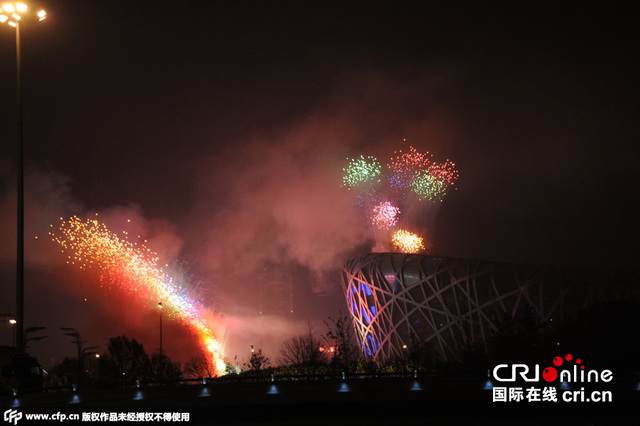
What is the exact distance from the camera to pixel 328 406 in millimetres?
27375

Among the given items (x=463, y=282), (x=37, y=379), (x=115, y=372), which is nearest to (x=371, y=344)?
(x=463, y=282)

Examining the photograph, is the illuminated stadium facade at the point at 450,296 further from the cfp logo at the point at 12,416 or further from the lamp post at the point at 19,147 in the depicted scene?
the cfp logo at the point at 12,416

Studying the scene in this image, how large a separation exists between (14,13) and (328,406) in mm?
21444

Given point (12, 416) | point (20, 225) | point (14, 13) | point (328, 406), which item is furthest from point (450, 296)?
point (14, 13)

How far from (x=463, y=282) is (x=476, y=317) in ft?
15.8

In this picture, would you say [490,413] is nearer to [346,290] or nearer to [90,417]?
[90,417]

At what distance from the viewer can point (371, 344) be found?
98.9 meters

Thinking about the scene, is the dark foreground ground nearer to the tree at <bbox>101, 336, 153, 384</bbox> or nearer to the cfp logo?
Result: the cfp logo

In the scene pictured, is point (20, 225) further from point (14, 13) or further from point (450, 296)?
point (450, 296)

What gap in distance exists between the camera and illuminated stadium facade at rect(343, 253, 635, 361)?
7875 cm

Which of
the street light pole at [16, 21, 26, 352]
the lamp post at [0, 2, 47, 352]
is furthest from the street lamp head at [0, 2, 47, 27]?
the street light pole at [16, 21, 26, 352]

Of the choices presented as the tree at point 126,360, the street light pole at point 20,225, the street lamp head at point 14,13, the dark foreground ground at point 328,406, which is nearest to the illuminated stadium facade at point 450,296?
the tree at point 126,360

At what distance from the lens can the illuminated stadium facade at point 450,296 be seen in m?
78.8

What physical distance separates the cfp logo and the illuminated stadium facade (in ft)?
183
